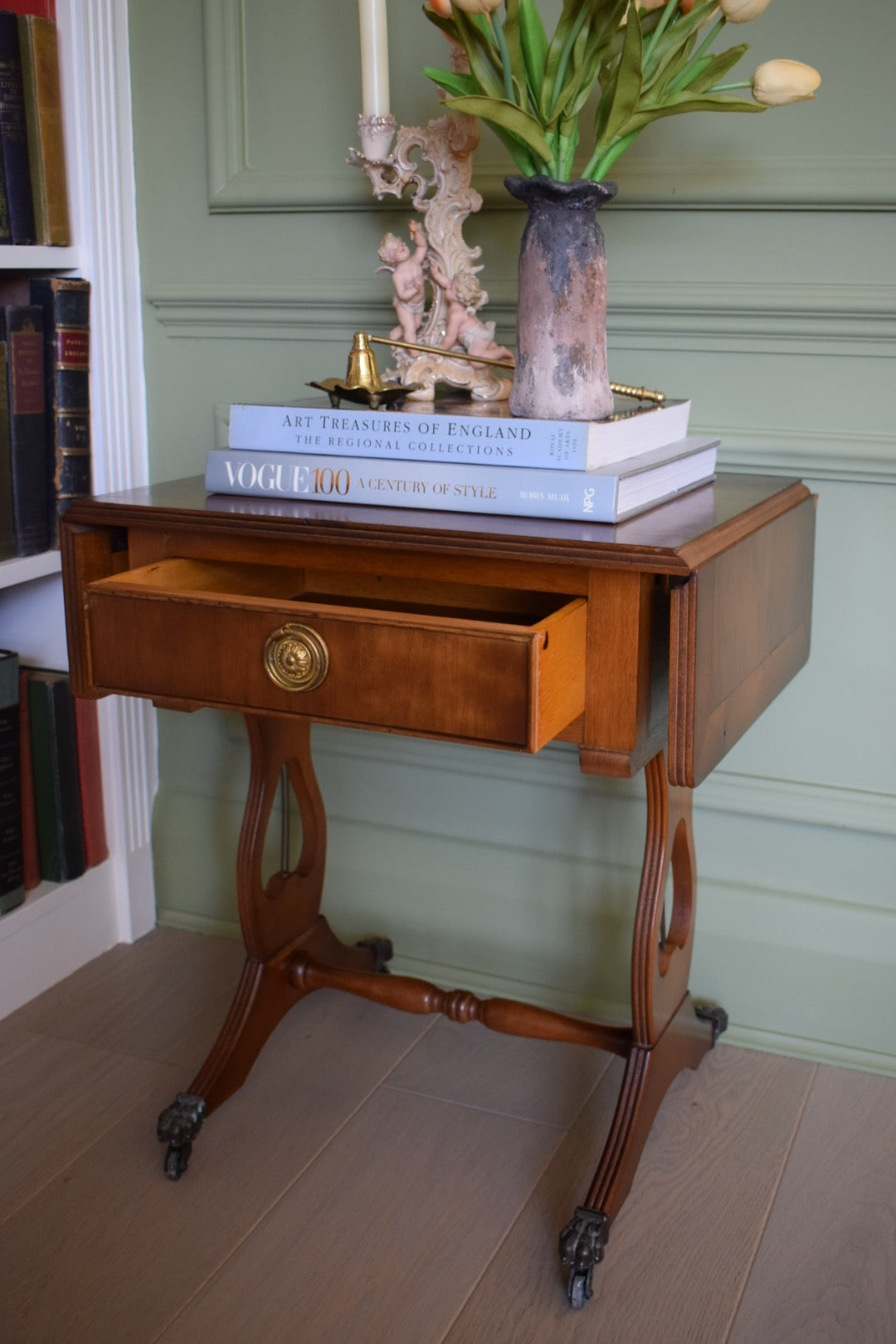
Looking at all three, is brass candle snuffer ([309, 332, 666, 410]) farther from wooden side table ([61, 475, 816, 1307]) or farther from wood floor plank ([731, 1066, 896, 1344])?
wood floor plank ([731, 1066, 896, 1344])

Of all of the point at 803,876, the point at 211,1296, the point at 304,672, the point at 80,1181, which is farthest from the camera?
the point at 803,876

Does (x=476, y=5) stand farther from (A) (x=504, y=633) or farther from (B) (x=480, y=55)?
(A) (x=504, y=633)

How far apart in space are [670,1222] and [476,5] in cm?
116

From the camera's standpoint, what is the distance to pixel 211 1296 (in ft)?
3.93

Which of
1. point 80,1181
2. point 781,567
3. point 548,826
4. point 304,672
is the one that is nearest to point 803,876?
point 548,826

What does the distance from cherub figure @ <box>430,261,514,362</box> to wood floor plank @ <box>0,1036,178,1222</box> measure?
3.02ft

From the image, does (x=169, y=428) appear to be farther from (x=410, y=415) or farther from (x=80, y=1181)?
(x=80, y=1181)

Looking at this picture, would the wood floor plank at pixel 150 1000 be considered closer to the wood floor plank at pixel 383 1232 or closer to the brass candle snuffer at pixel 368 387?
the wood floor plank at pixel 383 1232

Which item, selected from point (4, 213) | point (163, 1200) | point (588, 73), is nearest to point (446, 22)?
point (588, 73)

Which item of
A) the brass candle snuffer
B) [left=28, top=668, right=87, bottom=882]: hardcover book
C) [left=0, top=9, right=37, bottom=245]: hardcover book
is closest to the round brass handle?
the brass candle snuffer

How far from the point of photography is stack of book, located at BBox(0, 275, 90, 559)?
1.57 m

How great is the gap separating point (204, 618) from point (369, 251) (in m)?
0.71

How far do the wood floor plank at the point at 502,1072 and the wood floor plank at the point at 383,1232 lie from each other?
26 millimetres

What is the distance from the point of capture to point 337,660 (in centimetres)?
105
